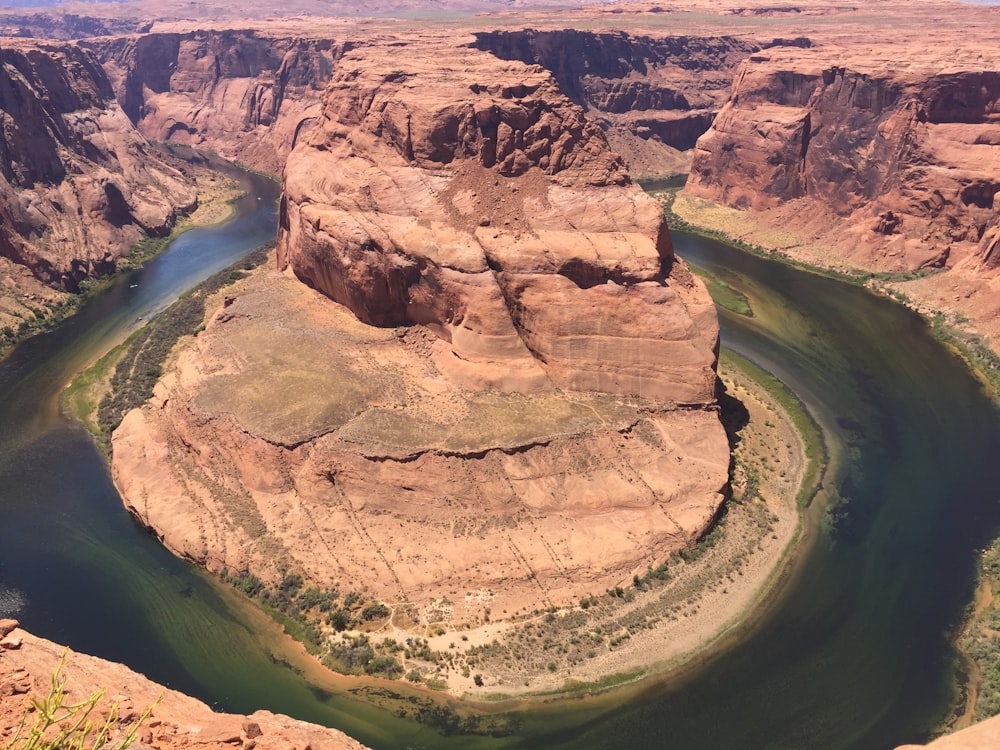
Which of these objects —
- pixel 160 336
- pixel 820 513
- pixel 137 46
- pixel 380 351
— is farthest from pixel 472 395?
pixel 137 46

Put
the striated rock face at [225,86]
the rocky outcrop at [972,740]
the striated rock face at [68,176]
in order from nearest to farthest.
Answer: the rocky outcrop at [972,740] → the striated rock face at [68,176] → the striated rock face at [225,86]

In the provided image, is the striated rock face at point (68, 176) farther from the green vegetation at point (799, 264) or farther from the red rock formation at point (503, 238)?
→ the green vegetation at point (799, 264)

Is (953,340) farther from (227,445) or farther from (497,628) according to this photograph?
(227,445)

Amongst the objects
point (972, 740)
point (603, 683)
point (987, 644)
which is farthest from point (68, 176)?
point (987, 644)

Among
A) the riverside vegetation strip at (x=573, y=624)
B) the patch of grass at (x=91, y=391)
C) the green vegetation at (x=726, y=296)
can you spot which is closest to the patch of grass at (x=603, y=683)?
the riverside vegetation strip at (x=573, y=624)

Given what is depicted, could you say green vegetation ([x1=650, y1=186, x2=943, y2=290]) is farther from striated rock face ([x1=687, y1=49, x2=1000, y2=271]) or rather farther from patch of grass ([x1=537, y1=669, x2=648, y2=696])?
patch of grass ([x1=537, y1=669, x2=648, y2=696])

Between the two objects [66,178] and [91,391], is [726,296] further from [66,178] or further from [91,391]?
[66,178]

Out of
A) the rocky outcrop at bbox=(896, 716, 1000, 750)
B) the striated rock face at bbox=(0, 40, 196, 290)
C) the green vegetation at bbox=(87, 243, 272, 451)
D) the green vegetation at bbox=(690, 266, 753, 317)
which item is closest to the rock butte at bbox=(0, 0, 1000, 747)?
the rocky outcrop at bbox=(896, 716, 1000, 750)
